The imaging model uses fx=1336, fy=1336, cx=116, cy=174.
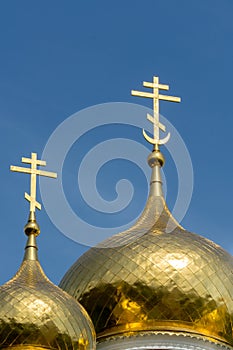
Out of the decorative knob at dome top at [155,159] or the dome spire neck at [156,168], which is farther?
the decorative knob at dome top at [155,159]

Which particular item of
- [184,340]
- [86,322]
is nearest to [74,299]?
[86,322]

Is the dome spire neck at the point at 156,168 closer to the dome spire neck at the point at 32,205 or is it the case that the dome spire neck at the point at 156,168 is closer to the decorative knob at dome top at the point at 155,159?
the decorative knob at dome top at the point at 155,159

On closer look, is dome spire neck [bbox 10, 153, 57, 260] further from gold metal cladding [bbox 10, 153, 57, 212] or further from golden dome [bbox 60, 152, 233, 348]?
golden dome [bbox 60, 152, 233, 348]

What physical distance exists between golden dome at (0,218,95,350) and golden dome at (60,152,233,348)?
861 mm

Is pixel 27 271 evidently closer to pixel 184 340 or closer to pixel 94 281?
pixel 94 281

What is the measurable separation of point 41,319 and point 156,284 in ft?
7.25

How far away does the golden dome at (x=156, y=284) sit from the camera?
825 inches

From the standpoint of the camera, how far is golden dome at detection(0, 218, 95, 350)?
19766mm

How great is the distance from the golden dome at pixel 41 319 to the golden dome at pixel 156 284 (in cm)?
86

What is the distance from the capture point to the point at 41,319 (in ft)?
65.3

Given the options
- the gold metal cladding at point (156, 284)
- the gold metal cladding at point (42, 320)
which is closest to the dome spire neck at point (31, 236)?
the gold metal cladding at point (156, 284)

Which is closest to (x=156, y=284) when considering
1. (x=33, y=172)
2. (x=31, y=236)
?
(x=31, y=236)

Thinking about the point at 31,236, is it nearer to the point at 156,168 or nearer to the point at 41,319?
the point at 41,319

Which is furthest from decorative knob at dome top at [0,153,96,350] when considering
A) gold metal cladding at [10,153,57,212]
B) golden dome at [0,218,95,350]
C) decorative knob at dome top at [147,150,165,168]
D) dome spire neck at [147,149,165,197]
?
decorative knob at dome top at [147,150,165,168]
